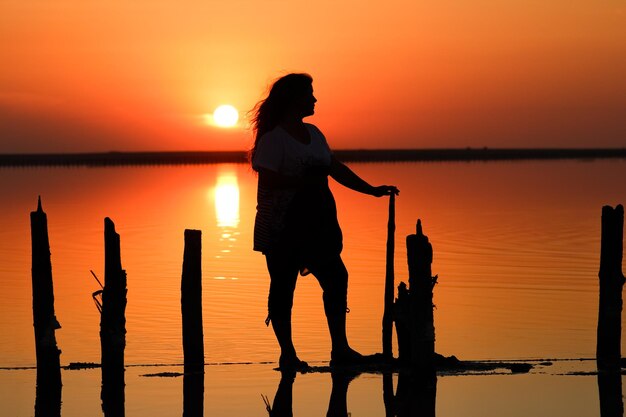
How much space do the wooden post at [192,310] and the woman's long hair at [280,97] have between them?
1.52 meters

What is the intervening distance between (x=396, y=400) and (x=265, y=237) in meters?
1.87

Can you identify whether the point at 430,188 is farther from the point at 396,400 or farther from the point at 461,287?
the point at 396,400

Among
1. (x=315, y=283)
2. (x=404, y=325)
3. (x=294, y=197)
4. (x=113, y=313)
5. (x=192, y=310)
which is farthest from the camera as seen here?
(x=315, y=283)

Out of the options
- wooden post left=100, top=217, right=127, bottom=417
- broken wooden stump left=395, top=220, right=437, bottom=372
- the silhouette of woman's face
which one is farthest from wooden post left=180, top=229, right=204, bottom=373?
broken wooden stump left=395, top=220, right=437, bottom=372

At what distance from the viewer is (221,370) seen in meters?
13.7

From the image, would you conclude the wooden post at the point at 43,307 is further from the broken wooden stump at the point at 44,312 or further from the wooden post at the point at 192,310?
the wooden post at the point at 192,310

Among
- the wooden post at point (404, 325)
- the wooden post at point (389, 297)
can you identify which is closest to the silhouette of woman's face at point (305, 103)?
the wooden post at point (389, 297)

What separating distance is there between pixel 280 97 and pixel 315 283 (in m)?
10.8

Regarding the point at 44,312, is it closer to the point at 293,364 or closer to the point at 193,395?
the point at 193,395

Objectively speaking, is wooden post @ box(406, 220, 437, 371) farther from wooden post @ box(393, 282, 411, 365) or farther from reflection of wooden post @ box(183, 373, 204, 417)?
reflection of wooden post @ box(183, 373, 204, 417)

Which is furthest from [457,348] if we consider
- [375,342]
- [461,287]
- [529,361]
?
[461,287]

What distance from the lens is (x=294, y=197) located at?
12.7 meters

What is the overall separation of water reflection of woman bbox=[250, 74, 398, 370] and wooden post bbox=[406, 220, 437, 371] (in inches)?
25.9

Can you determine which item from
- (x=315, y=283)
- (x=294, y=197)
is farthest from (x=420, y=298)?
(x=315, y=283)
